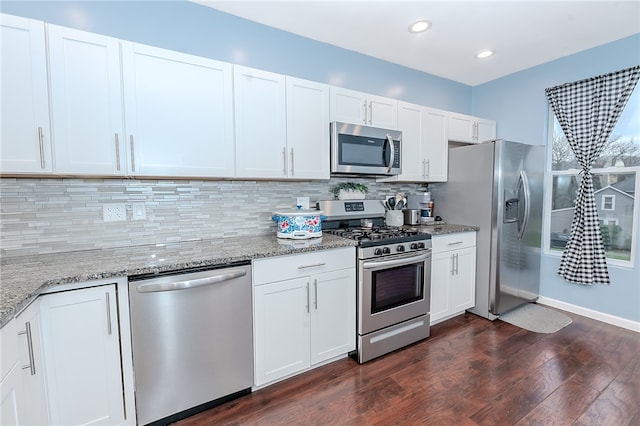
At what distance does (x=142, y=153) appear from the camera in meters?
1.78

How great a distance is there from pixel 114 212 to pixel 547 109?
425cm

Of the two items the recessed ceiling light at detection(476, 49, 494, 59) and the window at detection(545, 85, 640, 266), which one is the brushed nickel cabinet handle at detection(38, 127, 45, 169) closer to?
the recessed ceiling light at detection(476, 49, 494, 59)

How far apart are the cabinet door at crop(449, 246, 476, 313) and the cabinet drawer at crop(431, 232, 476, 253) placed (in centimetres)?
6

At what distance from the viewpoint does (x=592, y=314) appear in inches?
115

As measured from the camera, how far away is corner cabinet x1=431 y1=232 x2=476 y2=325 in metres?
2.70

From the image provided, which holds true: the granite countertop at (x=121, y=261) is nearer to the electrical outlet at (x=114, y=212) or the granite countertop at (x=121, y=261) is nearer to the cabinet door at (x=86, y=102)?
the electrical outlet at (x=114, y=212)

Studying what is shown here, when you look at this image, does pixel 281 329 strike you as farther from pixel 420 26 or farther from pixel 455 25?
pixel 455 25

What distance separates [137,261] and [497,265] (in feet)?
9.93

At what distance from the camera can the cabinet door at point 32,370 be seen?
1.11 metres

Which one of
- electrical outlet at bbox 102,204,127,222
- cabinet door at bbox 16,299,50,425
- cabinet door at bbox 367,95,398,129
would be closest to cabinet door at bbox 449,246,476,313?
cabinet door at bbox 367,95,398,129

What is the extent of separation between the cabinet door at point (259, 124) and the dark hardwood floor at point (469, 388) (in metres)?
1.52

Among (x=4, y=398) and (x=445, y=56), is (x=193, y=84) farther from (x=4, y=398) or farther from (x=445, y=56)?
(x=445, y=56)

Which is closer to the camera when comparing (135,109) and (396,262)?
(135,109)

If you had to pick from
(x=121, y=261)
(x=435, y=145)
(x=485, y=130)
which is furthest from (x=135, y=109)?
(x=485, y=130)
